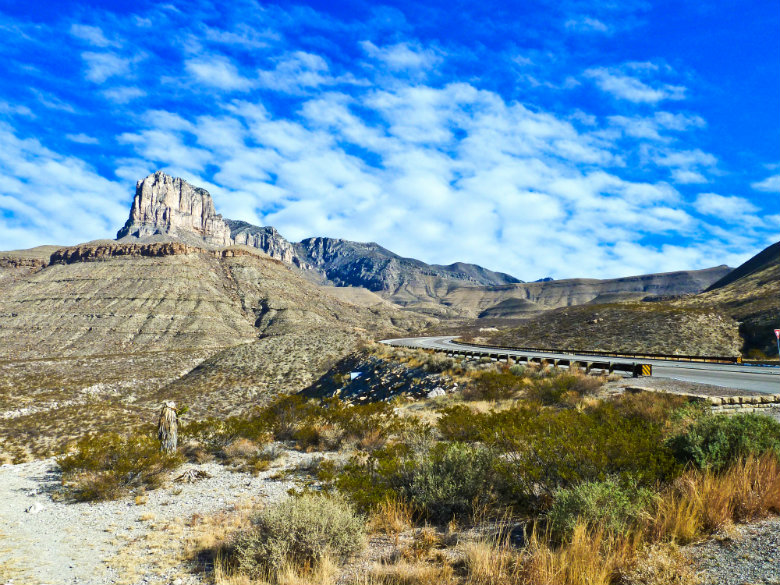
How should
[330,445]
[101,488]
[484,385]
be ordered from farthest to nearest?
[484,385], [330,445], [101,488]

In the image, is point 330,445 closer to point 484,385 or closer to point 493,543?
point 493,543

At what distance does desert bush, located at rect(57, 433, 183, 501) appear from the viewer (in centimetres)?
941

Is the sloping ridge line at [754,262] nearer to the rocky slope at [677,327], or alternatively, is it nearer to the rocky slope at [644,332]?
the rocky slope at [677,327]

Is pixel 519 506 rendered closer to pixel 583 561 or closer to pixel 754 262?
pixel 583 561

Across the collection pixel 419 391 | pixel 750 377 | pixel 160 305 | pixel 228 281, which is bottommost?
pixel 419 391

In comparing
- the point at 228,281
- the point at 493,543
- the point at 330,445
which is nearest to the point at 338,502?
the point at 493,543

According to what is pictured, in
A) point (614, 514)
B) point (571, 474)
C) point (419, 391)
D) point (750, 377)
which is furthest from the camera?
point (419, 391)

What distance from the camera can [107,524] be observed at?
768 cm

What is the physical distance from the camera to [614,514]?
483 cm

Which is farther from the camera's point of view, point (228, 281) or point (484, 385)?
point (228, 281)

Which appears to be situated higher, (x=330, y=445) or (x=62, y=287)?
(x=62, y=287)

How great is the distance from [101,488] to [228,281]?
303ft

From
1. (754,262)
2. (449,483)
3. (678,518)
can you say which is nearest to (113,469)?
(449,483)

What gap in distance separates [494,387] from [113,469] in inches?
560
